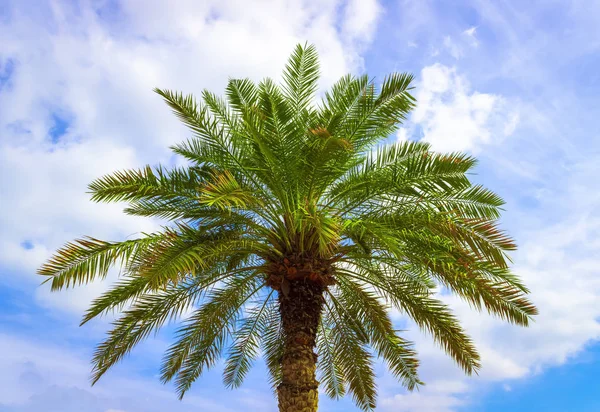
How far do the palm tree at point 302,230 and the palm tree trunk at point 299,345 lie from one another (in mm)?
25

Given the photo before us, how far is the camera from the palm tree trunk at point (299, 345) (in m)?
10.6

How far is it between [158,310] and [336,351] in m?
4.28

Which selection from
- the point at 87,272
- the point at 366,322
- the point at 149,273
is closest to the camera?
the point at 149,273

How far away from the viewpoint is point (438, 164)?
33.8 feet

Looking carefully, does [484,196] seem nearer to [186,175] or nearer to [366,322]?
[366,322]

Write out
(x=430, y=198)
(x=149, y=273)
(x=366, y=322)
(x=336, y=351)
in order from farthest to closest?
A: 1. (x=336, y=351)
2. (x=366, y=322)
3. (x=430, y=198)
4. (x=149, y=273)

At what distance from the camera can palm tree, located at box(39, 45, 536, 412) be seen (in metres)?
9.96

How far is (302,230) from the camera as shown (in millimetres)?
10664

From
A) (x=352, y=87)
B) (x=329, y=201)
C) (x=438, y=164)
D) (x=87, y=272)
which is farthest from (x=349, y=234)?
(x=87, y=272)

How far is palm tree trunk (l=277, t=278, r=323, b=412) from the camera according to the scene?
10.6 metres

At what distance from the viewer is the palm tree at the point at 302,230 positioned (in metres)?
9.96

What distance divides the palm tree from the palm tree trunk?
25 mm

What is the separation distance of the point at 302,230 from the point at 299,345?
2.08 m

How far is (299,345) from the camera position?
35.7 feet
